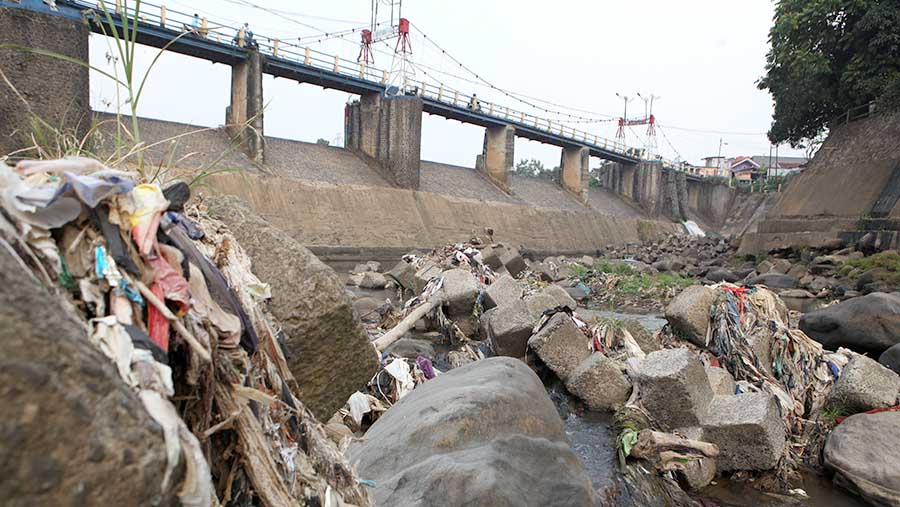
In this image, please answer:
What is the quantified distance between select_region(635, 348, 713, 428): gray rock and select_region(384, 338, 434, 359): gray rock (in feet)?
8.85

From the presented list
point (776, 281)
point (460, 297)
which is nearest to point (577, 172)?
point (776, 281)

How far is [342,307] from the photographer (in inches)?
100

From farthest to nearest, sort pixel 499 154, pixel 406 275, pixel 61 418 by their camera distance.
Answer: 1. pixel 499 154
2. pixel 406 275
3. pixel 61 418

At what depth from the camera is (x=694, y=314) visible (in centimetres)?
689

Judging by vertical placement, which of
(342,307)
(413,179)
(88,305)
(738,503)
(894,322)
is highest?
→ (413,179)

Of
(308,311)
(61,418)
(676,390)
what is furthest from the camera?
(676,390)

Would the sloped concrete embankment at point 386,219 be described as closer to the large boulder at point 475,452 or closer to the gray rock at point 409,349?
the gray rock at point 409,349

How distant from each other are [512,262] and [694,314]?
9482 mm

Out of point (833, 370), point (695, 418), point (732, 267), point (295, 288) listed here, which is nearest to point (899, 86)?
→ point (732, 267)

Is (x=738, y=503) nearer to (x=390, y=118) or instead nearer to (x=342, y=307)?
(x=342, y=307)

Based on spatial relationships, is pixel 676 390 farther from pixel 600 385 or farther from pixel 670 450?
pixel 600 385

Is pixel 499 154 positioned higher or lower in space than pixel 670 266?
higher

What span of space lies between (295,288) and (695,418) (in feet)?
13.5

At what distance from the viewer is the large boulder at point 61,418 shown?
3.13 feet
